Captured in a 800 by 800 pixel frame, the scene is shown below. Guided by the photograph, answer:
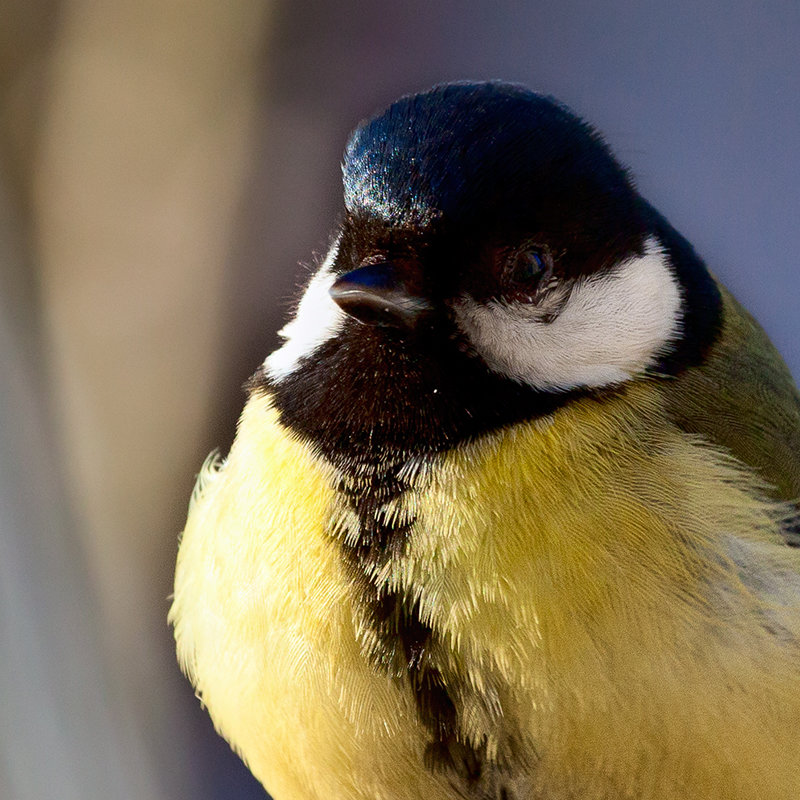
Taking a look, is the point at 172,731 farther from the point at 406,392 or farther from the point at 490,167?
the point at 490,167

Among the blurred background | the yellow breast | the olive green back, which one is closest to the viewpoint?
the yellow breast

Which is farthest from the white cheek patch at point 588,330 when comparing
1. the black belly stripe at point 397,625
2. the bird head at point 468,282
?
the black belly stripe at point 397,625

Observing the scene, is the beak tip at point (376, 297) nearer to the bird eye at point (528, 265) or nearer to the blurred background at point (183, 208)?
the bird eye at point (528, 265)

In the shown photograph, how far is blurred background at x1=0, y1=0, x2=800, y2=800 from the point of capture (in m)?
0.83

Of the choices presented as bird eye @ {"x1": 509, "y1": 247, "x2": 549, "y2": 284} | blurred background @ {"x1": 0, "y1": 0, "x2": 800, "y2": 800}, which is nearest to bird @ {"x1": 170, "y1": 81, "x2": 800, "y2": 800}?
bird eye @ {"x1": 509, "y1": 247, "x2": 549, "y2": 284}

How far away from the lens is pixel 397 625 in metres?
0.58

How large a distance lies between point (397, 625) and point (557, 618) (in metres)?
0.10

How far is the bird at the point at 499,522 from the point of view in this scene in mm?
558

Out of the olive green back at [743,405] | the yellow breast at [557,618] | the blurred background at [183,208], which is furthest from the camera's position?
the blurred background at [183,208]

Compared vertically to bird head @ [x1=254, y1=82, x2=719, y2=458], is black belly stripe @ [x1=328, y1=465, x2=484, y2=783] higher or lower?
lower

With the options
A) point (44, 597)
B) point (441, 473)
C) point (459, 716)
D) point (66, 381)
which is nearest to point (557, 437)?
point (441, 473)

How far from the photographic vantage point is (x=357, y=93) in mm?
1014

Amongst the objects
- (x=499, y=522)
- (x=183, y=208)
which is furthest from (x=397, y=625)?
(x=183, y=208)

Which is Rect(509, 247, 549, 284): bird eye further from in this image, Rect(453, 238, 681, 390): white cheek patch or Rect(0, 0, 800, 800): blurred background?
Rect(0, 0, 800, 800): blurred background
